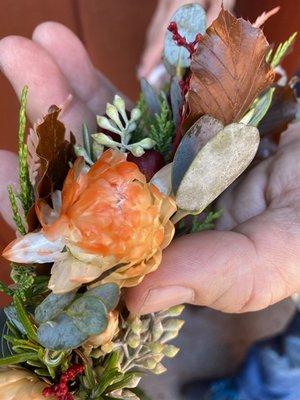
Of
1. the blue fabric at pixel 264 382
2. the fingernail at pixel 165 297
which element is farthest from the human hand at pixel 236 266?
the blue fabric at pixel 264 382

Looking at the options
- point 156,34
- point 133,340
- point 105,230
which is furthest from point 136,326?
point 156,34

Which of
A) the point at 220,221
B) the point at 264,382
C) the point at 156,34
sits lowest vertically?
the point at 264,382

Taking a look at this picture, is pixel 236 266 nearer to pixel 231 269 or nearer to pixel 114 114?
pixel 231 269

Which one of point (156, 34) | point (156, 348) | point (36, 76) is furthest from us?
point (156, 34)

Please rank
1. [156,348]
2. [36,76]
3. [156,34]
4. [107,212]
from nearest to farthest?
[107,212], [156,348], [36,76], [156,34]

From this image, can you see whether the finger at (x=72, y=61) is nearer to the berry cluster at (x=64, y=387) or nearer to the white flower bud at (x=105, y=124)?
the white flower bud at (x=105, y=124)
